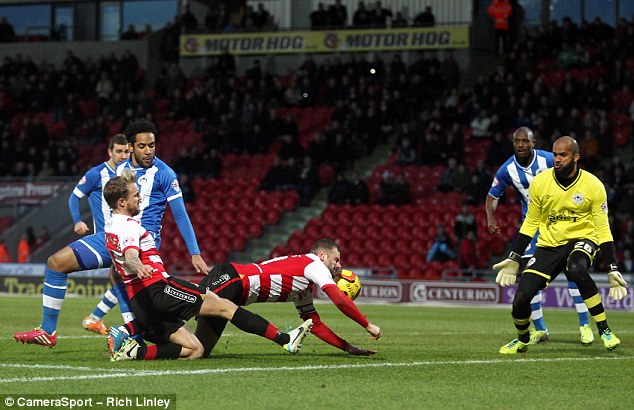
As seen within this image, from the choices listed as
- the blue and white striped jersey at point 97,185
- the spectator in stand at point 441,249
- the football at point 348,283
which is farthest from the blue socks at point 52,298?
the spectator in stand at point 441,249

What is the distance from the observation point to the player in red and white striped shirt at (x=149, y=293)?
9.27m

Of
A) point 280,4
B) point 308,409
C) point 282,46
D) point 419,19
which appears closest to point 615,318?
point 308,409

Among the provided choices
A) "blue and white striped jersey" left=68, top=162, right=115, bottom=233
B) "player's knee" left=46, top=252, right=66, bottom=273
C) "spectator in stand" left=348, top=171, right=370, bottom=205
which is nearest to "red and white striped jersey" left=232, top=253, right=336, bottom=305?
"player's knee" left=46, top=252, right=66, bottom=273

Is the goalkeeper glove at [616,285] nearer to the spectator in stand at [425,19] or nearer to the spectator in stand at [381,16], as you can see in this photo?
the spectator in stand at [425,19]

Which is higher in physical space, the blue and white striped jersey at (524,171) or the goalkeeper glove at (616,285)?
the blue and white striped jersey at (524,171)

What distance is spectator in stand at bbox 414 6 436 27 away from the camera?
33.8 metres

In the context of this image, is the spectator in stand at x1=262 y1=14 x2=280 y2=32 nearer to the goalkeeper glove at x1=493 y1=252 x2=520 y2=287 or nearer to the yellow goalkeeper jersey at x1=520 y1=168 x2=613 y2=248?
the yellow goalkeeper jersey at x1=520 y1=168 x2=613 y2=248

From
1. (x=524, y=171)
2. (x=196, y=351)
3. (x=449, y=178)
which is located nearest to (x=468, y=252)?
(x=449, y=178)

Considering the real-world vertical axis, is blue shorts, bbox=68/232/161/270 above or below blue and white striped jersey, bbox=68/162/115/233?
below

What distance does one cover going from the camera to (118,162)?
1199 centimetres

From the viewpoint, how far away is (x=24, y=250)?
1149 inches

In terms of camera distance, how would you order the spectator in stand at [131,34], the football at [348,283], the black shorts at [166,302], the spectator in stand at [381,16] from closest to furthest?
the black shorts at [166,302]
the football at [348,283]
the spectator in stand at [381,16]
the spectator in stand at [131,34]

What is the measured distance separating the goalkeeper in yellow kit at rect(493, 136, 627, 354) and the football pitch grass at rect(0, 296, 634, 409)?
2.04ft

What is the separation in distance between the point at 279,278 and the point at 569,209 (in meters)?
3.19
